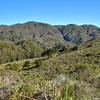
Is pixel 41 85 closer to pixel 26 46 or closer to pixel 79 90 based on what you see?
pixel 79 90

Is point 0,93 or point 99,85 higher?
point 0,93

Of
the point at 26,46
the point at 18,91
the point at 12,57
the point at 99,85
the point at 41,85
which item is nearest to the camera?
the point at 18,91

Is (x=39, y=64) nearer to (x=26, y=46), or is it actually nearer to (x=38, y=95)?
(x=38, y=95)

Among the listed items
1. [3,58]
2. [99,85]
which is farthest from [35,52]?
[99,85]

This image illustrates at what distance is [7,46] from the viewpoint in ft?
324

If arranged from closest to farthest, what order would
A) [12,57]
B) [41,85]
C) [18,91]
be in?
[18,91] → [41,85] → [12,57]

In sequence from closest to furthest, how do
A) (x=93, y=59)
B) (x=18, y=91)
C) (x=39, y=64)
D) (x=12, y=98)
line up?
(x=12, y=98) → (x=18, y=91) → (x=93, y=59) → (x=39, y=64)

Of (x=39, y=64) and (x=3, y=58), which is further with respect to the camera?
(x=3, y=58)

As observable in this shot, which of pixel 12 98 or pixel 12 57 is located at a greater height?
pixel 12 98

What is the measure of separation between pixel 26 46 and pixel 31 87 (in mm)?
104973

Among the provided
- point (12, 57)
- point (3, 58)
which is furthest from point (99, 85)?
point (12, 57)

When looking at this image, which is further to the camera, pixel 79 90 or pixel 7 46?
pixel 7 46

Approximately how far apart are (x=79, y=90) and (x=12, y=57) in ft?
294

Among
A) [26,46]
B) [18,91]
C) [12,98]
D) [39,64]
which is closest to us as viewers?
[12,98]
